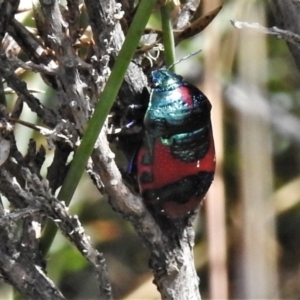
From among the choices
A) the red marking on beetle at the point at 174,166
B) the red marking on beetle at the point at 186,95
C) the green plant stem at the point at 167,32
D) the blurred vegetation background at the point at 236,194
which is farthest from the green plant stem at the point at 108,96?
the blurred vegetation background at the point at 236,194

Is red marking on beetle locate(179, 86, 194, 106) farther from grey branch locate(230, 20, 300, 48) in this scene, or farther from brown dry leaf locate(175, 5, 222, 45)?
grey branch locate(230, 20, 300, 48)

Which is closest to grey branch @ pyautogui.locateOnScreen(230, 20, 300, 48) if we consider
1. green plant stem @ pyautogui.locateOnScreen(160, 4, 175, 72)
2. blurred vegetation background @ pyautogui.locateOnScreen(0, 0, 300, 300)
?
green plant stem @ pyautogui.locateOnScreen(160, 4, 175, 72)

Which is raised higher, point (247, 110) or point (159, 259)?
point (159, 259)

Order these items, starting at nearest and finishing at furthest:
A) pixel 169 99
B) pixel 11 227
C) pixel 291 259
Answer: pixel 11 227 < pixel 169 99 < pixel 291 259

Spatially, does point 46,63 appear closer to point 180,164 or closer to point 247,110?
point 180,164

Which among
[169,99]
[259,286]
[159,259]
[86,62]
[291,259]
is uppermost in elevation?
[86,62]

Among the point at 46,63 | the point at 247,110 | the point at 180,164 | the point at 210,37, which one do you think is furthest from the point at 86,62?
the point at 247,110

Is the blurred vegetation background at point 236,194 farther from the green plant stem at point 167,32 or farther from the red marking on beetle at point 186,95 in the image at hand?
the green plant stem at point 167,32

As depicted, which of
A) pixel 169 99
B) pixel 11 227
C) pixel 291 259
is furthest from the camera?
pixel 291 259
